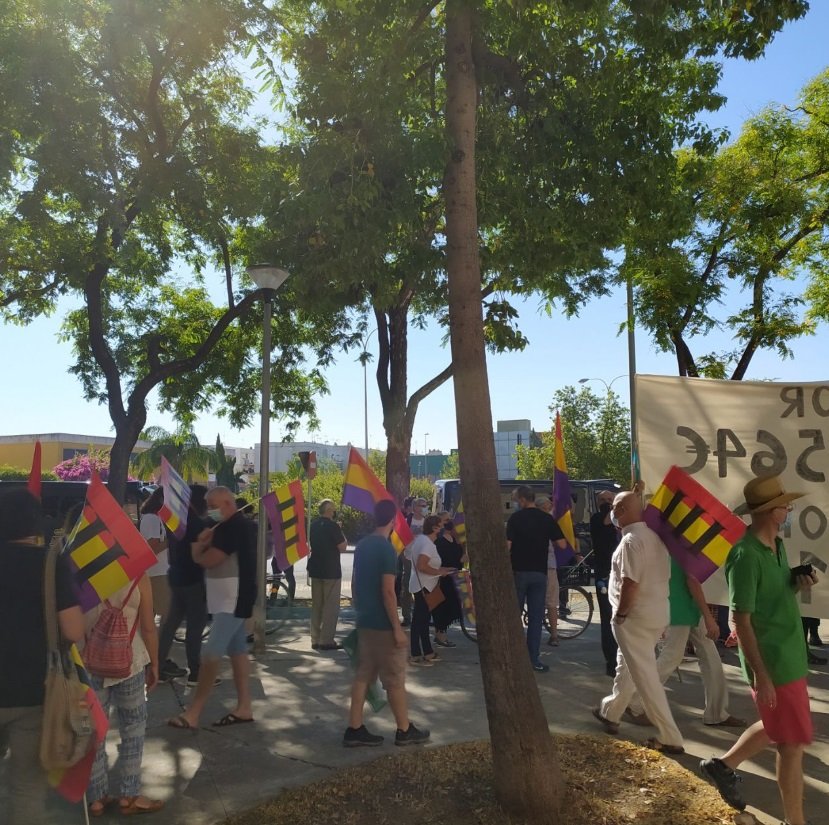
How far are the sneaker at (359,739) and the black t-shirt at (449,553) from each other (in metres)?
4.27

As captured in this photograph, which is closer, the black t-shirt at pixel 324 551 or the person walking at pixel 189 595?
the person walking at pixel 189 595

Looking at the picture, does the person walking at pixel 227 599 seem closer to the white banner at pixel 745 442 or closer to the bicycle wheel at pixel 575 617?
the white banner at pixel 745 442

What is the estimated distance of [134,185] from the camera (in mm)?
13695

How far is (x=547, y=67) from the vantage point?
7152 mm

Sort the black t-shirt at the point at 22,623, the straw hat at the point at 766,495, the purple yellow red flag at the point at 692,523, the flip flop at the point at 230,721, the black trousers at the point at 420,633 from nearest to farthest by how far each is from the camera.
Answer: the black t-shirt at the point at 22,623 < the straw hat at the point at 766,495 < the purple yellow red flag at the point at 692,523 < the flip flop at the point at 230,721 < the black trousers at the point at 420,633

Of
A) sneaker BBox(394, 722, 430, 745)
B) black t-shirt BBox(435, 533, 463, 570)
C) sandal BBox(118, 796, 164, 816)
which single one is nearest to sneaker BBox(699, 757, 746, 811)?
sneaker BBox(394, 722, 430, 745)

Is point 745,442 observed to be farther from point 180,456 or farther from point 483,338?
point 180,456

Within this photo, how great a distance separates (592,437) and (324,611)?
33.1m

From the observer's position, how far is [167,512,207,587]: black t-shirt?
764 centimetres

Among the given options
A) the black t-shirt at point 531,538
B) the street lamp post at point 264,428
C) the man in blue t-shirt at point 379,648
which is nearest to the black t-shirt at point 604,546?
the black t-shirt at point 531,538

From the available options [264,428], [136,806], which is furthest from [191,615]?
[264,428]

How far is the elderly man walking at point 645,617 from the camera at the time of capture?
5562 mm

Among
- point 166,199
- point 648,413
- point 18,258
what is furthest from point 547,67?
point 18,258

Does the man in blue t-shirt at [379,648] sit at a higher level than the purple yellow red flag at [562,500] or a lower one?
lower
